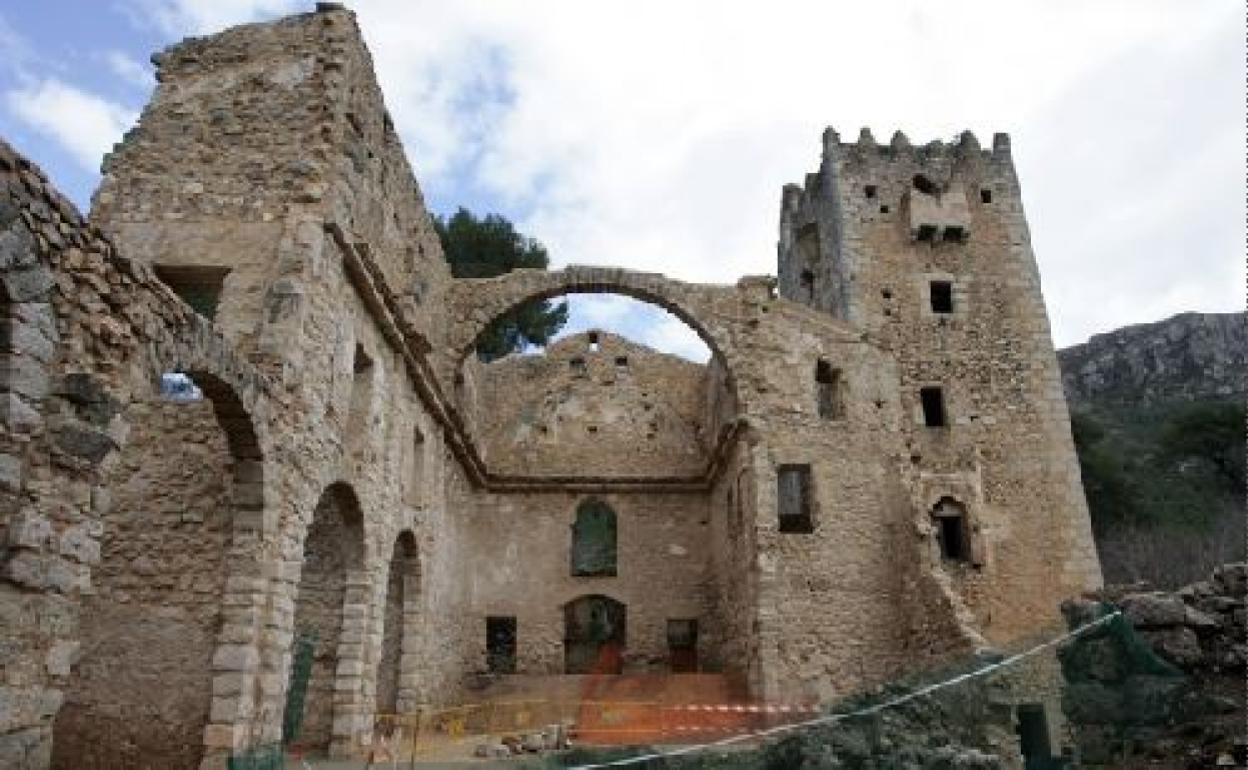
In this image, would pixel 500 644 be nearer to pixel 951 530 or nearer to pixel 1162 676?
pixel 951 530

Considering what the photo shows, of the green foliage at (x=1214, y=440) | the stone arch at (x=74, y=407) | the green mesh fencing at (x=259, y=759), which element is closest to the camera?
the stone arch at (x=74, y=407)

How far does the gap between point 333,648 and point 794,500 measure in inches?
412

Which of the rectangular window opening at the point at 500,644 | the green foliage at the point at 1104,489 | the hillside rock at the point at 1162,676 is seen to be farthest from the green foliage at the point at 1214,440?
the hillside rock at the point at 1162,676

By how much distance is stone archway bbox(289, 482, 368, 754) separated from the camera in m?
9.94

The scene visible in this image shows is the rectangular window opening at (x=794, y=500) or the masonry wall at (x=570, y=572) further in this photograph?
the masonry wall at (x=570, y=572)

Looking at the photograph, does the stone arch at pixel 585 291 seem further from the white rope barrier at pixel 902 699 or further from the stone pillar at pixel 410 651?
the white rope barrier at pixel 902 699

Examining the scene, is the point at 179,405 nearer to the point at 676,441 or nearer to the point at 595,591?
the point at 595,591

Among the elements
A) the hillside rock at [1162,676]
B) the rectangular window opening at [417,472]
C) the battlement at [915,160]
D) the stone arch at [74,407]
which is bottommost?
the hillside rock at [1162,676]

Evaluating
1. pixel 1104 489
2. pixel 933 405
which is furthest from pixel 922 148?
pixel 1104 489

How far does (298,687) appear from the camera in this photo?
1018 cm

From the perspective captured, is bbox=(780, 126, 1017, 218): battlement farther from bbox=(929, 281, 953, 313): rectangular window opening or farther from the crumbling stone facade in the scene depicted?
bbox=(929, 281, 953, 313): rectangular window opening

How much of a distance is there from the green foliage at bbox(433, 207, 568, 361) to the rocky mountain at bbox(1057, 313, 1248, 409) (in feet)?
98.6

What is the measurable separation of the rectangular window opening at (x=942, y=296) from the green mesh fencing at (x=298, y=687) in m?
14.0

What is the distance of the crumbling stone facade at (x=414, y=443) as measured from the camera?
5.44 m
